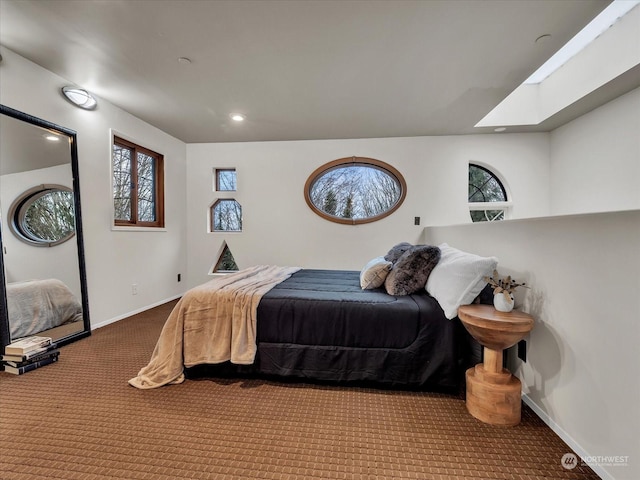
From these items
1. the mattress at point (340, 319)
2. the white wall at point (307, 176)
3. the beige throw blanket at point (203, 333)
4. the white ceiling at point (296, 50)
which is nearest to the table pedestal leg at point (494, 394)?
the mattress at point (340, 319)

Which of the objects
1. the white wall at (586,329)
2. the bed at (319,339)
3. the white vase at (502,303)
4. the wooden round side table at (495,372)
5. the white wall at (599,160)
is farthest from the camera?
the white wall at (599,160)

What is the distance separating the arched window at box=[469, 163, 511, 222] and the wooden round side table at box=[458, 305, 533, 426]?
3.07 meters

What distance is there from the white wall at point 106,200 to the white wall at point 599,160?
5.31 meters

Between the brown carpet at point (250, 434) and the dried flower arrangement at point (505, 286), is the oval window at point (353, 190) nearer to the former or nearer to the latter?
the dried flower arrangement at point (505, 286)

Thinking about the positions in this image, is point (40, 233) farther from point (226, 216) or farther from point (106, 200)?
point (226, 216)

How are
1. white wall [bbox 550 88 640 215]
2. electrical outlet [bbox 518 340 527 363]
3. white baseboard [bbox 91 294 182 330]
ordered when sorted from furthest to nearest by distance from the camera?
white baseboard [bbox 91 294 182 330], white wall [bbox 550 88 640 215], electrical outlet [bbox 518 340 527 363]

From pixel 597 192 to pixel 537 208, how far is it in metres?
0.81

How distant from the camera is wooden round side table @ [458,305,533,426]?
1.48m

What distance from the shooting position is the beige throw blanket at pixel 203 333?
1959 mm

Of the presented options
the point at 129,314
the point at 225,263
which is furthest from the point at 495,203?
the point at 129,314

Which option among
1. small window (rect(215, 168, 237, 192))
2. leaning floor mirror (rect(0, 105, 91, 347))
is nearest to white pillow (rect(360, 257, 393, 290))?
leaning floor mirror (rect(0, 105, 91, 347))

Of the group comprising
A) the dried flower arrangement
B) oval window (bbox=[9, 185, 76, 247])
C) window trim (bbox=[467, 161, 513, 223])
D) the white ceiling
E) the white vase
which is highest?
the white ceiling

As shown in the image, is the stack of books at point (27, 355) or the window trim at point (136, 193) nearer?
the stack of books at point (27, 355)

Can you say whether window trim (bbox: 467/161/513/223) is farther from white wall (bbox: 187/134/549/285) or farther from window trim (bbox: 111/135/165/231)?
Answer: window trim (bbox: 111/135/165/231)
